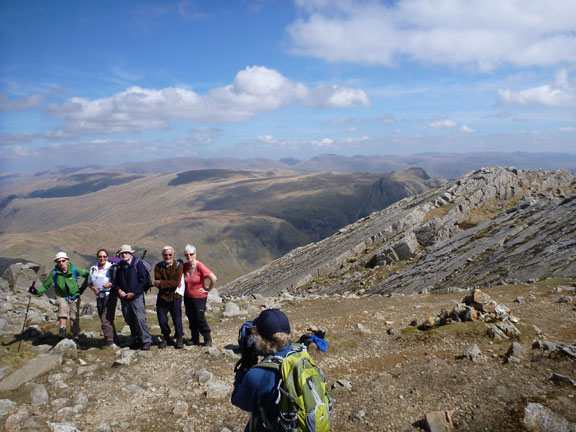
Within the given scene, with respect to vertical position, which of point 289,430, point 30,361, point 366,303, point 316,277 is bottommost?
point 316,277

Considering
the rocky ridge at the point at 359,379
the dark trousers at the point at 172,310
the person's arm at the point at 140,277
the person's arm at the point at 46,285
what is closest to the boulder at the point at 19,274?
the rocky ridge at the point at 359,379

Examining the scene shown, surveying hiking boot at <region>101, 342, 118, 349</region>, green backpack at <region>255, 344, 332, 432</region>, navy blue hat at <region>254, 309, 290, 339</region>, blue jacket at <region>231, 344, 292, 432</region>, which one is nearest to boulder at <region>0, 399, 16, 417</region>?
hiking boot at <region>101, 342, 118, 349</region>

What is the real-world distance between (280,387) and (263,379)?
279mm

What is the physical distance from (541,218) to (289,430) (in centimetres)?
3717

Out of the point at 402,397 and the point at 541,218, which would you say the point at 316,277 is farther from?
the point at 402,397

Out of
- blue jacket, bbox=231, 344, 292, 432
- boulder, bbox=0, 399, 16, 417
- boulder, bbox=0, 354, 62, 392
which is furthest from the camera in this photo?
boulder, bbox=0, 354, 62, 392

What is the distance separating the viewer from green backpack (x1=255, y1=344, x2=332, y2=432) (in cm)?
443

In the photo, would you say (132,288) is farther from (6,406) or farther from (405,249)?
(405,249)

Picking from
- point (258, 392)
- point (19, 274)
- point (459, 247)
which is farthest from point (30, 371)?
point (459, 247)

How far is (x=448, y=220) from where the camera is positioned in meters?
44.8

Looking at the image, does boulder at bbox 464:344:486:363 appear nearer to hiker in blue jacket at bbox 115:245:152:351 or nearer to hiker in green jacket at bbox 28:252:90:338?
hiker in blue jacket at bbox 115:245:152:351

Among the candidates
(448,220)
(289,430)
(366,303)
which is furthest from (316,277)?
(289,430)

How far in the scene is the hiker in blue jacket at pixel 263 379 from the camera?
4.59m

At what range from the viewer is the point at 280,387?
14.7 ft
